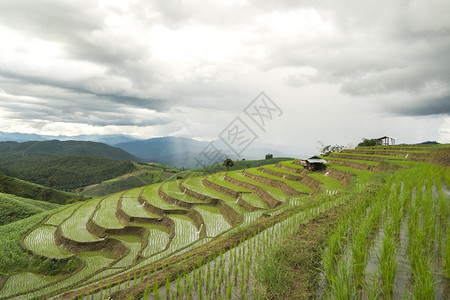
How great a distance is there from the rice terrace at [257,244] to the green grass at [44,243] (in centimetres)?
6

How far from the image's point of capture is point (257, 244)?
637 centimetres

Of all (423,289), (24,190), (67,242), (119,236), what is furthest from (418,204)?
(24,190)

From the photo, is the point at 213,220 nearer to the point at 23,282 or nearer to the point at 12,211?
the point at 23,282

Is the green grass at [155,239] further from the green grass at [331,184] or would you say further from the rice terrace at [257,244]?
the green grass at [331,184]

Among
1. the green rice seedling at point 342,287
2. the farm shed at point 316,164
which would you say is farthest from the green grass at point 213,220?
the farm shed at point 316,164

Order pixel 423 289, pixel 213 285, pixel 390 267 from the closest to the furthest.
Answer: pixel 423 289 < pixel 390 267 < pixel 213 285

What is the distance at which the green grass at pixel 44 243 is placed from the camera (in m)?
12.8

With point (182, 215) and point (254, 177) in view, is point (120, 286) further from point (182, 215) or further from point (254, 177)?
point (254, 177)

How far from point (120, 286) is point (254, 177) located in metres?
22.6

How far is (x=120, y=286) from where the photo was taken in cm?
532

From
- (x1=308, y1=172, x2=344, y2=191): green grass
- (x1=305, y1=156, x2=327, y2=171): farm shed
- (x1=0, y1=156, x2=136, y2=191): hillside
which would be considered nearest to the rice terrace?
(x1=308, y1=172, x2=344, y2=191): green grass

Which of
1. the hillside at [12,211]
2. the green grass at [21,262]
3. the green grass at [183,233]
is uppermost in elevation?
the green grass at [183,233]

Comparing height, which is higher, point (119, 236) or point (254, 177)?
point (254, 177)

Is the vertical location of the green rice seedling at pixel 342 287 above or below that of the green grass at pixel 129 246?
above
